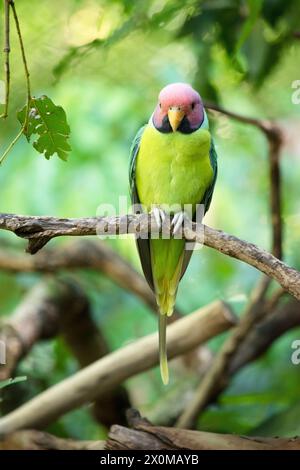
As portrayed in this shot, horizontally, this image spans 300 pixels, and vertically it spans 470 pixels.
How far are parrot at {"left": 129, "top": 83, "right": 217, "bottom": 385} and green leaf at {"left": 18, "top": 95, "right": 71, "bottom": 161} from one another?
0.47ft

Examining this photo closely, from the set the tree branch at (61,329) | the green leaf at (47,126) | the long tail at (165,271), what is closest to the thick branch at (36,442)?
the tree branch at (61,329)

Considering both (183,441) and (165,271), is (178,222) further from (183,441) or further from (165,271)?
(183,441)

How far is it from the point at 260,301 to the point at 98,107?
58 cm

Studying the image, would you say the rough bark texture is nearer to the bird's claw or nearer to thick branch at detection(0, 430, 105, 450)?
thick branch at detection(0, 430, 105, 450)

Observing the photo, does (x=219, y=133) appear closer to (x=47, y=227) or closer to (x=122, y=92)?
(x=122, y=92)

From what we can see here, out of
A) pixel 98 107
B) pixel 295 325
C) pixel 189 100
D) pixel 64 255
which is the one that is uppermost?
pixel 98 107

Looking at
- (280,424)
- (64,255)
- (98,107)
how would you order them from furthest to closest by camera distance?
(98,107) < (64,255) < (280,424)

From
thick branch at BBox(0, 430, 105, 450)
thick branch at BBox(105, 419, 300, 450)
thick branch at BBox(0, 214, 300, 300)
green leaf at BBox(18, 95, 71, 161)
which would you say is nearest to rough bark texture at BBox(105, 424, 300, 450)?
thick branch at BBox(105, 419, 300, 450)

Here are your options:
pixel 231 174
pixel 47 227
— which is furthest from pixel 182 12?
pixel 47 227

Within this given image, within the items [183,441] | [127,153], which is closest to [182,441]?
[183,441]

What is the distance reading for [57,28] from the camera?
4.48ft

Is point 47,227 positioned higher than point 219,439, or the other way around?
point 47,227

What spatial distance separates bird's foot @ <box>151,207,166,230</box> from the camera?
0.90 metres

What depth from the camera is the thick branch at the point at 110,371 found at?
1.14 meters
